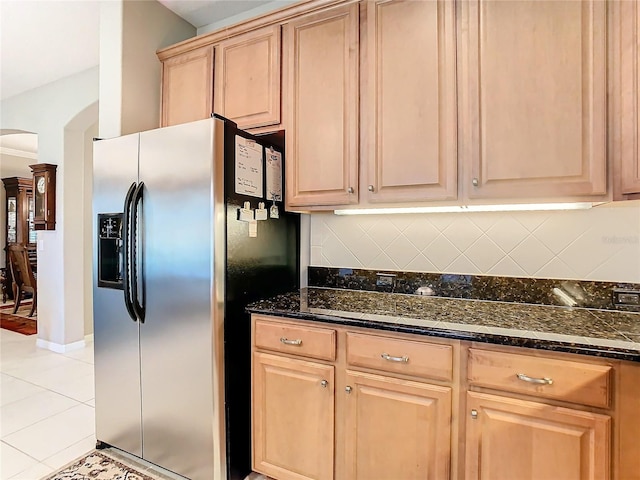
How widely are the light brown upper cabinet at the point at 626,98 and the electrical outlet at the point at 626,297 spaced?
0.50 m

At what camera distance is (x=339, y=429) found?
1.51 meters

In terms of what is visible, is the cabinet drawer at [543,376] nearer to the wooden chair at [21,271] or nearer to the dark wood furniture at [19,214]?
the wooden chair at [21,271]

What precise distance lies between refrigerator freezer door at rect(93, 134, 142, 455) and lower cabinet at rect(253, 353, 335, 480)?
2.28ft

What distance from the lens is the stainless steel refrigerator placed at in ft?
5.33

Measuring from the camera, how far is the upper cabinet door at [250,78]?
6.51 feet

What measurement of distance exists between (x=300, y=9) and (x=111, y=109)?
1.30 meters

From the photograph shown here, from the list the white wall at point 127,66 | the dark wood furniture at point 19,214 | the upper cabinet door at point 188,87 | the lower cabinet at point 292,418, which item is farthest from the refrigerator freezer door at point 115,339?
the dark wood furniture at point 19,214

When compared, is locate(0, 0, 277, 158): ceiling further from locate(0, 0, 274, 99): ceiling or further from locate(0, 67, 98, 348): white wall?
locate(0, 67, 98, 348): white wall

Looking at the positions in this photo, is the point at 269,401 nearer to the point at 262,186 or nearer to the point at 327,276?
the point at 327,276

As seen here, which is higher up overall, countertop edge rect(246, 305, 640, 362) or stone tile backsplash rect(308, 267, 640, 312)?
stone tile backsplash rect(308, 267, 640, 312)

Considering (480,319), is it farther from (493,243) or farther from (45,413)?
(45,413)

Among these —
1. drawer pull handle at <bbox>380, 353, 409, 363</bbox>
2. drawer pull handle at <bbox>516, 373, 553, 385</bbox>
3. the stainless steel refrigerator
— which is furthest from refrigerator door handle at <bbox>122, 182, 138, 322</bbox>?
drawer pull handle at <bbox>516, 373, 553, 385</bbox>

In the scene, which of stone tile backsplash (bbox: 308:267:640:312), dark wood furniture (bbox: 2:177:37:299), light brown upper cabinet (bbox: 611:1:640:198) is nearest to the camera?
light brown upper cabinet (bbox: 611:1:640:198)

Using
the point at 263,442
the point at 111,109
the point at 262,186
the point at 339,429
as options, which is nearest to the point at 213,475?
the point at 263,442
